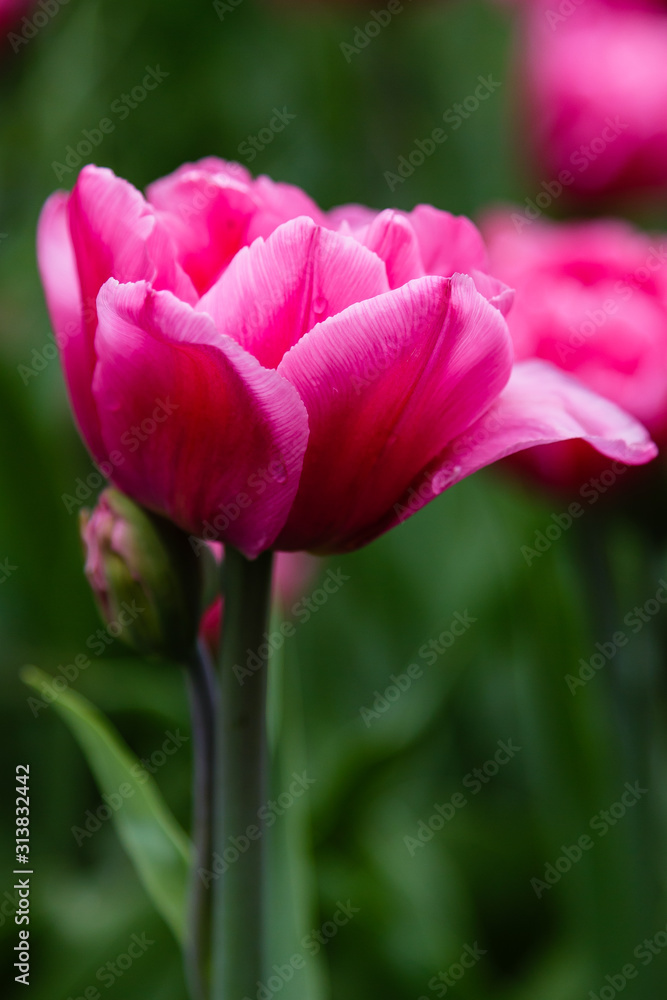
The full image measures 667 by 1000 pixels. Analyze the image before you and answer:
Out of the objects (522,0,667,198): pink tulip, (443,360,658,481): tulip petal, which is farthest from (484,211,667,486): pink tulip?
(522,0,667,198): pink tulip

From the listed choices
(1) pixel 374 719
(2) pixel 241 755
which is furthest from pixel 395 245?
(1) pixel 374 719

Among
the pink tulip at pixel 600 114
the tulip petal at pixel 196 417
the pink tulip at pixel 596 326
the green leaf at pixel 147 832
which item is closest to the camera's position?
the tulip petal at pixel 196 417

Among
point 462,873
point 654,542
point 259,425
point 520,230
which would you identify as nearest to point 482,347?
point 259,425

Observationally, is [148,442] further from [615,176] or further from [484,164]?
[484,164]

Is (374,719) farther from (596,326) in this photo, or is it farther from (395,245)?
(395,245)

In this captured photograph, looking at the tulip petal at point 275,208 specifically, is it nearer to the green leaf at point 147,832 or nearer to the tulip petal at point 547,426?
the tulip petal at point 547,426

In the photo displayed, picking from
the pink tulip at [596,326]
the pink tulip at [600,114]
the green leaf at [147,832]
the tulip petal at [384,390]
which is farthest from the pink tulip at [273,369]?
the pink tulip at [600,114]
